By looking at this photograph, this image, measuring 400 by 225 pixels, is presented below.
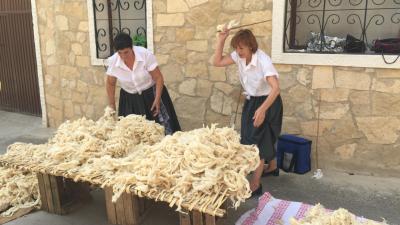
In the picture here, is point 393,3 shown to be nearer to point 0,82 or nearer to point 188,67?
Result: point 188,67

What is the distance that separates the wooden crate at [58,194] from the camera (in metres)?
3.52

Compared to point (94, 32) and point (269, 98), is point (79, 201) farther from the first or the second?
point (94, 32)

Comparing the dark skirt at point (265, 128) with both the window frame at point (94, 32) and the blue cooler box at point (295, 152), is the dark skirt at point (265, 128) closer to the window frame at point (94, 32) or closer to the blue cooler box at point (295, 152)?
the blue cooler box at point (295, 152)

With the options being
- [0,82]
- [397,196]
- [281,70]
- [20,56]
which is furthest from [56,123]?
[397,196]

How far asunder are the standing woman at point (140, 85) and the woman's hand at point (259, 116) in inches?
42.8

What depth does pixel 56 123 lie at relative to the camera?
6613 mm

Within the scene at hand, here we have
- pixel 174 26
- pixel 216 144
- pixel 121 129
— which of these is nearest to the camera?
pixel 216 144

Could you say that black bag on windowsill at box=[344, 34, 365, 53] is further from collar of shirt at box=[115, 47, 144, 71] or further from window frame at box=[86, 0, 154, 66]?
window frame at box=[86, 0, 154, 66]

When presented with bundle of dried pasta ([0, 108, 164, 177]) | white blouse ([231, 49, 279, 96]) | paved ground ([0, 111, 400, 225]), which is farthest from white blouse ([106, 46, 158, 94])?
paved ground ([0, 111, 400, 225])

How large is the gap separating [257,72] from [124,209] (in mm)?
1715

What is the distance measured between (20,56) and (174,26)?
12.8ft

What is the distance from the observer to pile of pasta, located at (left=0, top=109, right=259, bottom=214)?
254 cm

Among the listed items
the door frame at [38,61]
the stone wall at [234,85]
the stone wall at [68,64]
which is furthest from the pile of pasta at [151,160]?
the door frame at [38,61]

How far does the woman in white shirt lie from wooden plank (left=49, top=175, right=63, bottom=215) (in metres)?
1.85
